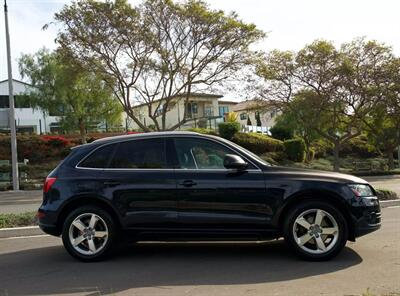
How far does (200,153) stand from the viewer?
23.1 ft

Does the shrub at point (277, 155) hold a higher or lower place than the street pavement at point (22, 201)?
higher

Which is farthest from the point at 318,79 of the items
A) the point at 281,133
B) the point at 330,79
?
the point at 281,133

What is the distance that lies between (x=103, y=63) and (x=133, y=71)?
5.40 ft

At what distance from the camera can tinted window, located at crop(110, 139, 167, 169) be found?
23.2 ft

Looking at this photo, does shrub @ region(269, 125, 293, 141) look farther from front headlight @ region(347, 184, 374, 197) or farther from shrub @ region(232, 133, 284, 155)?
front headlight @ region(347, 184, 374, 197)

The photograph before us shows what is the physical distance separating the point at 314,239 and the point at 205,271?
1.44 metres

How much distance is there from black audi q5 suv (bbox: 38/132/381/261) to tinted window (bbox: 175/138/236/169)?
13mm

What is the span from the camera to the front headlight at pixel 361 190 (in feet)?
22.1

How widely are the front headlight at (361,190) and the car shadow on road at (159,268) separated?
2.69 ft

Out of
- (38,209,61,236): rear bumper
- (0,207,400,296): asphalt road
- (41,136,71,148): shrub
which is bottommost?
(0,207,400,296): asphalt road

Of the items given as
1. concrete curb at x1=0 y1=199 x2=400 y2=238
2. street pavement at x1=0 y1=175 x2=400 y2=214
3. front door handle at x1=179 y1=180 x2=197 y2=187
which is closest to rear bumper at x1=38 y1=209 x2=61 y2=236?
front door handle at x1=179 y1=180 x2=197 y2=187

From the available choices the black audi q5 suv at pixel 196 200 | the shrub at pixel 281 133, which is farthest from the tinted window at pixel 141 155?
the shrub at pixel 281 133

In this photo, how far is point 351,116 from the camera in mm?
36719

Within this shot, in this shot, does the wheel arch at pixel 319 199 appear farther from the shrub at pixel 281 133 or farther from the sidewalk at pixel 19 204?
the shrub at pixel 281 133
